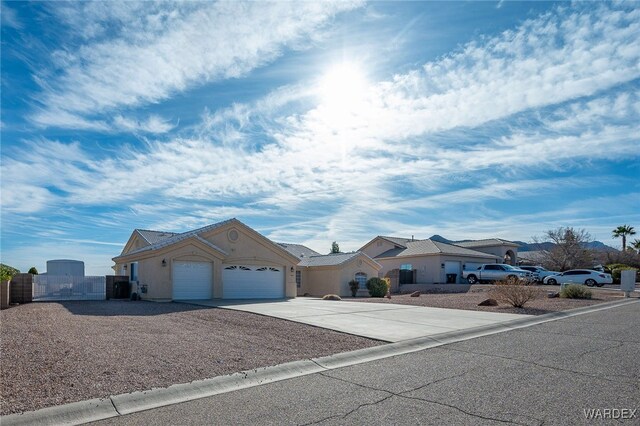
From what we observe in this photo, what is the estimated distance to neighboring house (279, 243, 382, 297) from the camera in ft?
113

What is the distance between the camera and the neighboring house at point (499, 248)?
5156 centimetres

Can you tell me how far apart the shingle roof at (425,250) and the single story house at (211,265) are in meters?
17.3

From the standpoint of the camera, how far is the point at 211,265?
82.9 ft

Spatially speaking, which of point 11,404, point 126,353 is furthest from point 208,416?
point 126,353

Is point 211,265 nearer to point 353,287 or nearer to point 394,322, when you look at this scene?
point 353,287

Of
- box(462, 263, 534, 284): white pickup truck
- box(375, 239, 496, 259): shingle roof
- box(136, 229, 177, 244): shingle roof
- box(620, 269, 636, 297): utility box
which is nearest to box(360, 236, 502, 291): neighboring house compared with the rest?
box(375, 239, 496, 259): shingle roof

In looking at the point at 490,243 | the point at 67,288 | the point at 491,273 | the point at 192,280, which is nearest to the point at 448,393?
the point at 192,280

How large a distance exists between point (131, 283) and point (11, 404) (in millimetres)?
22431

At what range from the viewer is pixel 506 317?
14.9 meters

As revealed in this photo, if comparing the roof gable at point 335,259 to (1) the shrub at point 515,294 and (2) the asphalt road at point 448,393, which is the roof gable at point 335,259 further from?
(2) the asphalt road at point 448,393

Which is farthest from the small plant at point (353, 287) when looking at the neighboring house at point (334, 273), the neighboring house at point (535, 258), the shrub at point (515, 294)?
the neighboring house at point (535, 258)

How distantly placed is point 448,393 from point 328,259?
3097 centimetres

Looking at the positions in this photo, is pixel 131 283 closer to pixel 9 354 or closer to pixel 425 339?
pixel 9 354

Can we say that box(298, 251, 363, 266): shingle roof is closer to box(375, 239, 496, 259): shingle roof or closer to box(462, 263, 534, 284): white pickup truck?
box(375, 239, 496, 259): shingle roof
